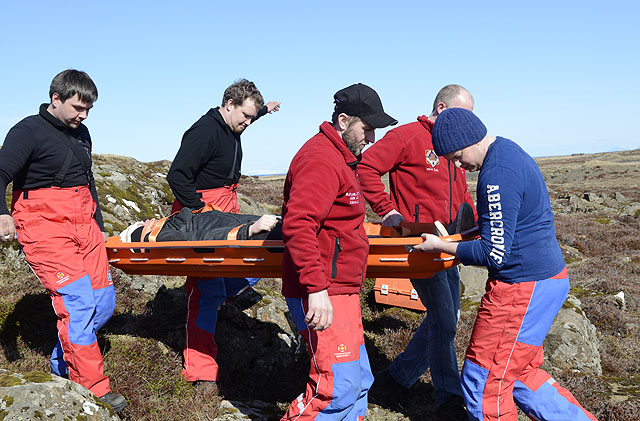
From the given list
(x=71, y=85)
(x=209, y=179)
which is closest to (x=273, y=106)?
(x=209, y=179)

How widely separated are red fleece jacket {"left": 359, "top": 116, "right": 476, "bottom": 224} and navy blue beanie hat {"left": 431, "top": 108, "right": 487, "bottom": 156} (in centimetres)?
146

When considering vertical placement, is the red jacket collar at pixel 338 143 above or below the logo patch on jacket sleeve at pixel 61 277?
above

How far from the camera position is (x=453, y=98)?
5438 millimetres

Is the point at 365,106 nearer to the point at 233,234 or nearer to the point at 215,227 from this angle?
the point at 233,234

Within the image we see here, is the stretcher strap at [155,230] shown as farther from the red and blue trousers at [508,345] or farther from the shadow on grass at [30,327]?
the red and blue trousers at [508,345]

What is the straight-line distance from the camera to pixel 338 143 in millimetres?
3889

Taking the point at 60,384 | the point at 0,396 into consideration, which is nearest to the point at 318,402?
the point at 60,384

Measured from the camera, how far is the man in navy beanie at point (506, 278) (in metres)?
3.87

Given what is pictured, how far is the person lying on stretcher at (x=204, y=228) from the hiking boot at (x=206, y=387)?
1.89 m

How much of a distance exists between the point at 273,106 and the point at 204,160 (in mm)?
1526

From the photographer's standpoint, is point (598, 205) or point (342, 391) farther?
point (598, 205)

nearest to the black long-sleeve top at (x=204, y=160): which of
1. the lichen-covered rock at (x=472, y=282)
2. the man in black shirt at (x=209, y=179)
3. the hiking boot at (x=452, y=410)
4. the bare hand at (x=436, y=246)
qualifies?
the man in black shirt at (x=209, y=179)

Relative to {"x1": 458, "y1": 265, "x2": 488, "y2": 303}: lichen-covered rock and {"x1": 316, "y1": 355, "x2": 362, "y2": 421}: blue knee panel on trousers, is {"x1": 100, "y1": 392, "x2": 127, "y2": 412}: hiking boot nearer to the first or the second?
{"x1": 316, "y1": 355, "x2": 362, "y2": 421}: blue knee panel on trousers

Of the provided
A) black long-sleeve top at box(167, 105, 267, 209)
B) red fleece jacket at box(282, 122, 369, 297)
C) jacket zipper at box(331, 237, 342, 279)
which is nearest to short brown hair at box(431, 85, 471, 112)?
red fleece jacket at box(282, 122, 369, 297)
